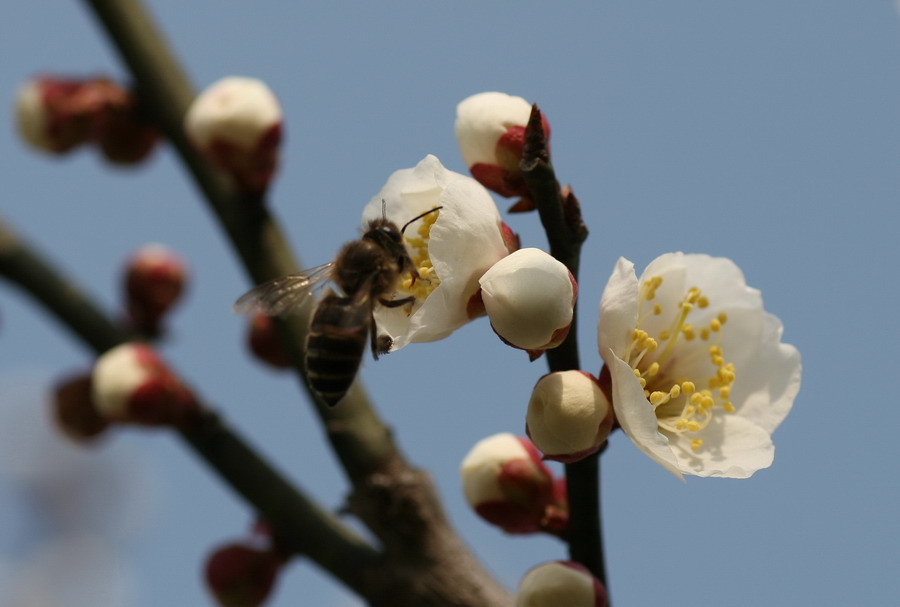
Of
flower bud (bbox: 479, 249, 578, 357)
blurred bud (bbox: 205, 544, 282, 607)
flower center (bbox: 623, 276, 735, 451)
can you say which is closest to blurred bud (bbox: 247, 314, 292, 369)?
blurred bud (bbox: 205, 544, 282, 607)

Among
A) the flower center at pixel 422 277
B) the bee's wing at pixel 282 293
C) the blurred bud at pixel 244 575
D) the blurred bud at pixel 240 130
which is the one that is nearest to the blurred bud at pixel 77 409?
the blurred bud at pixel 244 575

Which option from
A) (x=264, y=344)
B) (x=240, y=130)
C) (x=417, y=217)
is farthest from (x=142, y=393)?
→ (x=417, y=217)

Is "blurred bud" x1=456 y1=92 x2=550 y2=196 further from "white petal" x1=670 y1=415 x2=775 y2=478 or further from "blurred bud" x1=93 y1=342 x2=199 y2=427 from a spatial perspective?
"blurred bud" x1=93 y1=342 x2=199 y2=427

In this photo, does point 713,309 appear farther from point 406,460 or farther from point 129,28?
point 129,28

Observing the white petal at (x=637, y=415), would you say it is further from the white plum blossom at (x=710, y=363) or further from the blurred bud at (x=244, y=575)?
the blurred bud at (x=244, y=575)

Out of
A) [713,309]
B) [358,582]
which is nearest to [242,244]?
[358,582]

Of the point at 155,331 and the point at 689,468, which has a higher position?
the point at 155,331
